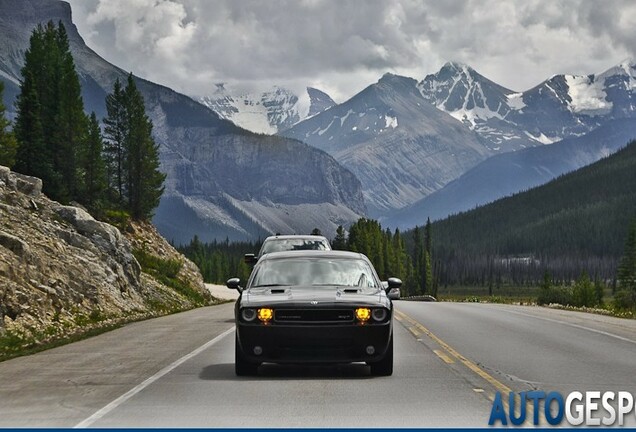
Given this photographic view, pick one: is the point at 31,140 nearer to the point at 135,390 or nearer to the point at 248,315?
the point at 248,315

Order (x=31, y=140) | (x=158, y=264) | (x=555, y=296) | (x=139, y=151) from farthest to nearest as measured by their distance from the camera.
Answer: (x=555, y=296) < (x=139, y=151) < (x=31, y=140) < (x=158, y=264)

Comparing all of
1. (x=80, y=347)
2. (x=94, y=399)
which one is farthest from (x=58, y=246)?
(x=94, y=399)

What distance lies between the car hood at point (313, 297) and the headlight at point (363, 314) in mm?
87

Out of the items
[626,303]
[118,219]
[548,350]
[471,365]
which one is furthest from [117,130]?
[471,365]

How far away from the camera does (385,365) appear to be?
13.9m

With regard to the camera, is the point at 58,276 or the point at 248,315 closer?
the point at 248,315

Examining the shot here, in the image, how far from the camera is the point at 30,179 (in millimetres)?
40781

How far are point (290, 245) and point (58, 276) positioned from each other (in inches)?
309

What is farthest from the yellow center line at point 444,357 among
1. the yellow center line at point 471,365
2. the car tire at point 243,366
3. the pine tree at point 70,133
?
the pine tree at point 70,133

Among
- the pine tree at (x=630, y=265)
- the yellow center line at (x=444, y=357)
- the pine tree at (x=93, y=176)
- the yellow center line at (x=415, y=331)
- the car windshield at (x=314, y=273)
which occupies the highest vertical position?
the pine tree at (x=93, y=176)

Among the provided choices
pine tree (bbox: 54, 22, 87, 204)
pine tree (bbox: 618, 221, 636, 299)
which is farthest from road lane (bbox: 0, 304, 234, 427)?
pine tree (bbox: 618, 221, 636, 299)

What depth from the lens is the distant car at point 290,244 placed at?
27531mm

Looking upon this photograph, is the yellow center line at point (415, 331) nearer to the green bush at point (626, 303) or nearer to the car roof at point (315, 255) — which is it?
the car roof at point (315, 255)

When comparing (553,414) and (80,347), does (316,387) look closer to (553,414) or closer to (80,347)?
(553,414)
